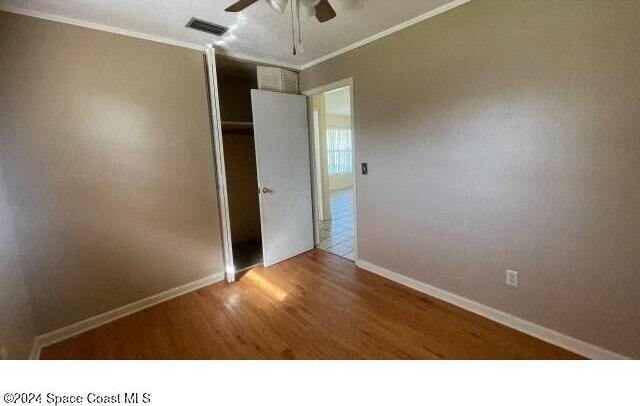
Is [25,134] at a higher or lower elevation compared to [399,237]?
higher

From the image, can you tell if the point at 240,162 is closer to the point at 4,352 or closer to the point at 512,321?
the point at 4,352

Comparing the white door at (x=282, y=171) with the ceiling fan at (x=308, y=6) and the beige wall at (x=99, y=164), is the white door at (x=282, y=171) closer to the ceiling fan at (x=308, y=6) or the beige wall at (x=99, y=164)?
the beige wall at (x=99, y=164)

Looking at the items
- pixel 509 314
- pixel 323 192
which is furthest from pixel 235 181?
pixel 509 314

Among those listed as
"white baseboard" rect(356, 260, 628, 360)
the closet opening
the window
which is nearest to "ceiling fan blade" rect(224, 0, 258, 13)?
the closet opening

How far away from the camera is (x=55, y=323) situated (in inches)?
78.9

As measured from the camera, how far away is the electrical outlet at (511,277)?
1941 mm

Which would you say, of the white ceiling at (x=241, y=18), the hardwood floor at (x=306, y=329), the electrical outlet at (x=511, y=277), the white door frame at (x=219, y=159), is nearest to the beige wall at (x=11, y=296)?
the hardwood floor at (x=306, y=329)

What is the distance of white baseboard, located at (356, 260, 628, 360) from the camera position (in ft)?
5.47

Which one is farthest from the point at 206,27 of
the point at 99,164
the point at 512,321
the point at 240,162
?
the point at 512,321

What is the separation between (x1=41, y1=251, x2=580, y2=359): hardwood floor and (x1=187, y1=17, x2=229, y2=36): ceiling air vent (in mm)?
2239

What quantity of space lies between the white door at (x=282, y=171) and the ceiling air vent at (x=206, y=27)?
66 cm

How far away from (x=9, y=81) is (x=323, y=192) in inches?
150

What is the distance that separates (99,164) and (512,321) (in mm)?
3207
